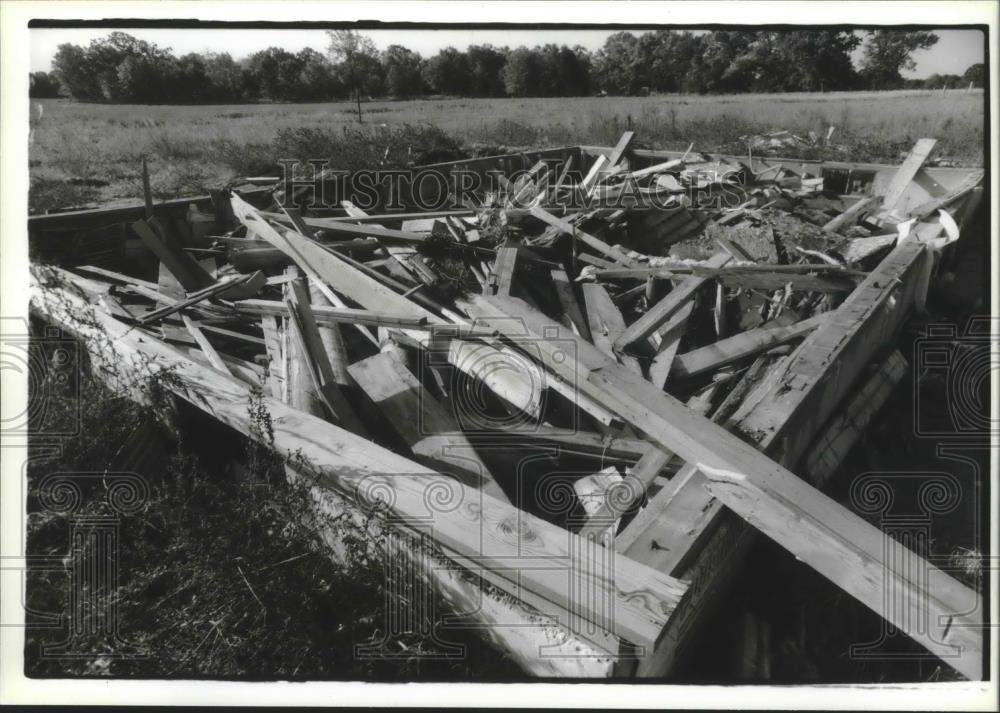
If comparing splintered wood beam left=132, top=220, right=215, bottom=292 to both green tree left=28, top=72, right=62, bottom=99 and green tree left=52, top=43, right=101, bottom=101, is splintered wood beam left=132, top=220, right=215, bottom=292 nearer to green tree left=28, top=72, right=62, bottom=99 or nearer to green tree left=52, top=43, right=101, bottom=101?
green tree left=52, top=43, right=101, bottom=101

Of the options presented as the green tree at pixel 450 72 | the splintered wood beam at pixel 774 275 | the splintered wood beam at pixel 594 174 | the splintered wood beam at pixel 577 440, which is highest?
the splintered wood beam at pixel 594 174

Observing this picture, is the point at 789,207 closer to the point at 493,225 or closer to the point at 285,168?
the point at 493,225

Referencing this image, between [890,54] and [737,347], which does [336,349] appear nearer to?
[737,347]

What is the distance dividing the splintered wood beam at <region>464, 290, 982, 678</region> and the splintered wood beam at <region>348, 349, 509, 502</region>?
675mm

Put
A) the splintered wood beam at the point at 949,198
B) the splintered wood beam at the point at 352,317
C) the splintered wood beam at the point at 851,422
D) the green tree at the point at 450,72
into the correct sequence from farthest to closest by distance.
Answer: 1. the splintered wood beam at the point at 949,198
2. the splintered wood beam at the point at 352,317
3. the splintered wood beam at the point at 851,422
4. the green tree at the point at 450,72

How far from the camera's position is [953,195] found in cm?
433

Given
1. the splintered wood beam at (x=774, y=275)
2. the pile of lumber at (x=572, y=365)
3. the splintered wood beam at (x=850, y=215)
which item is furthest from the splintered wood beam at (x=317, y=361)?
the splintered wood beam at (x=850, y=215)

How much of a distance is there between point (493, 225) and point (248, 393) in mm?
2401

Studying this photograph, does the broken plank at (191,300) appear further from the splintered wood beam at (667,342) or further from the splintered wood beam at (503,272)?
the splintered wood beam at (667,342)

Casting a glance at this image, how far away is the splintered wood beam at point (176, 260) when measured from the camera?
416cm

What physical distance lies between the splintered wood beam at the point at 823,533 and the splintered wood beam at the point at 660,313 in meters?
0.85

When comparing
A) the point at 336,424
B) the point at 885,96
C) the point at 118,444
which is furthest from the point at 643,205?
the point at 118,444

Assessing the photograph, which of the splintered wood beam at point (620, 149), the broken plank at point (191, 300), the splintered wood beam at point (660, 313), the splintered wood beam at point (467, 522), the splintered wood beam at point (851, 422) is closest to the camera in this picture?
the splintered wood beam at point (467, 522)

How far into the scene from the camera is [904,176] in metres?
5.27
